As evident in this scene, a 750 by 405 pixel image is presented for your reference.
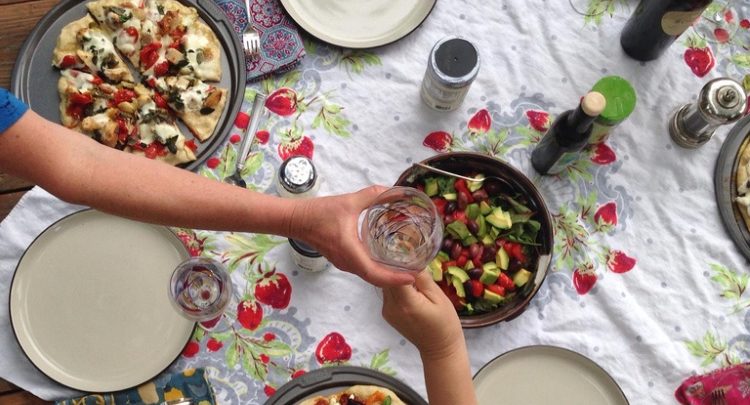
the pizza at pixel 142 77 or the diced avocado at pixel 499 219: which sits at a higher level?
the diced avocado at pixel 499 219

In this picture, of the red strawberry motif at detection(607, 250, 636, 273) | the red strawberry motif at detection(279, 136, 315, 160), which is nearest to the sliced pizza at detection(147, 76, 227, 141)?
the red strawberry motif at detection(279, 136, 315, 160)

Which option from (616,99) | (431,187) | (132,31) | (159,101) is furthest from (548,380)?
(132,31)

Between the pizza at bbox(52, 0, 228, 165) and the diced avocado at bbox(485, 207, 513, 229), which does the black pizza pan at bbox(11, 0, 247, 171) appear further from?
the diced avocado at bbox(485, 207, 513, 229)

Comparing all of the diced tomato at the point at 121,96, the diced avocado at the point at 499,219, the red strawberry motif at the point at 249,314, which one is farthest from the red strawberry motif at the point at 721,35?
the diced tomato at the point at 121,96

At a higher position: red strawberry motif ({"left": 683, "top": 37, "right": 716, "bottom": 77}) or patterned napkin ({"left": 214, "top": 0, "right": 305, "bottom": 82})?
red strawberry motif ({"left": 683, "top": 37, "right": 716, "bottom": 77})

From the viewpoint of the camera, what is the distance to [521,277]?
44.9 inches

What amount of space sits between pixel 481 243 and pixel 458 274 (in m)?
0.08

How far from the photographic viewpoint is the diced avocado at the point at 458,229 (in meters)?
1.15

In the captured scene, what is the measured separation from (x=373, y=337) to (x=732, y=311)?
0.69 m

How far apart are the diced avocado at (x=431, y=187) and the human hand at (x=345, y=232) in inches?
11.1

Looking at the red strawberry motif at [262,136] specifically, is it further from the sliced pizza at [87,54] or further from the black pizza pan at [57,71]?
the sliced pizza at [87,54]

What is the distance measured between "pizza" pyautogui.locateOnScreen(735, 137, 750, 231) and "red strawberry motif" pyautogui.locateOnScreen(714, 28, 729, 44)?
0.22m

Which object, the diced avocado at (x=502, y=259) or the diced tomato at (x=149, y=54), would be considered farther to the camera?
the diced tomato at (x=149, y=54)

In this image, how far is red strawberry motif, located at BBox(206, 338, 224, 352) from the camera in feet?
3.86
